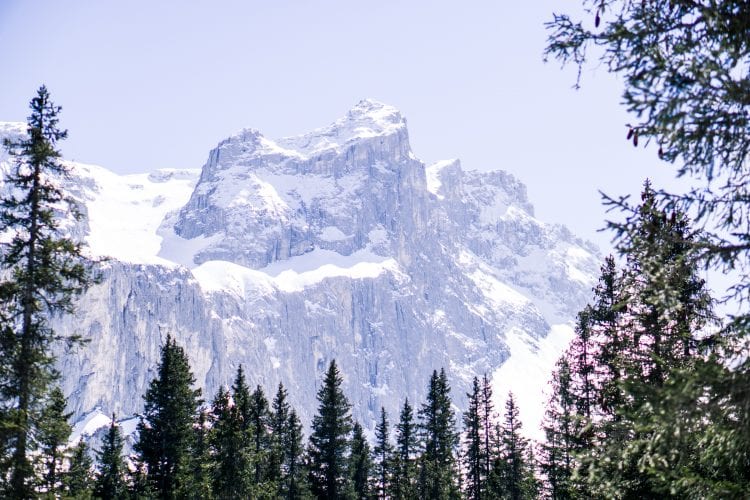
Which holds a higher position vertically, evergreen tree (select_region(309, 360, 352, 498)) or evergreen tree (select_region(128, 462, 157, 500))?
evergreen tree (select_region(309, 360, 352, 498))

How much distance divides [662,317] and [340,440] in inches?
1231

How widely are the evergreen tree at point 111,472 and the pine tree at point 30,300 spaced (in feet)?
71.3

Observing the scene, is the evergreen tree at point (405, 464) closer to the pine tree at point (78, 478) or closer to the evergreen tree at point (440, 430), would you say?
the evergreen tree at point (440, 430)

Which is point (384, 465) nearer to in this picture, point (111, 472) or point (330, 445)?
point (330, 445)

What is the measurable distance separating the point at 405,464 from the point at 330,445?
22.0ft

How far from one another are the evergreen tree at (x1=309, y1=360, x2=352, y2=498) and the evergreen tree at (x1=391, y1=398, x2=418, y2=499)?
3.43m

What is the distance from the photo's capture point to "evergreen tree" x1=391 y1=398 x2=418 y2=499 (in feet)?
148

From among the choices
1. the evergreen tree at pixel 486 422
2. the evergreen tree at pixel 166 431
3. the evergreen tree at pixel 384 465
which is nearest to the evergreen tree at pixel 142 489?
the evergreen tree at pixel 166 431

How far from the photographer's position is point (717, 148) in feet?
24.1

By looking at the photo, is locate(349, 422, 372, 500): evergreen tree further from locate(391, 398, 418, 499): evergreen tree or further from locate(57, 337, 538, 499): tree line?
locate(391, 398, 418, 499): evergreen tree

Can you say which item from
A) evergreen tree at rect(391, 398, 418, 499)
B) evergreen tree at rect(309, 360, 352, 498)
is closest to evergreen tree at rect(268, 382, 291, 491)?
evergreen tree at rect(309, 360, 352, 498)

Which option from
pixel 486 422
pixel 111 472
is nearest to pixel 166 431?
pixel 111 472

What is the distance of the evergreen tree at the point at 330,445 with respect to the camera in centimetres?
4416

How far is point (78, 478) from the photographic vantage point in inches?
1101
